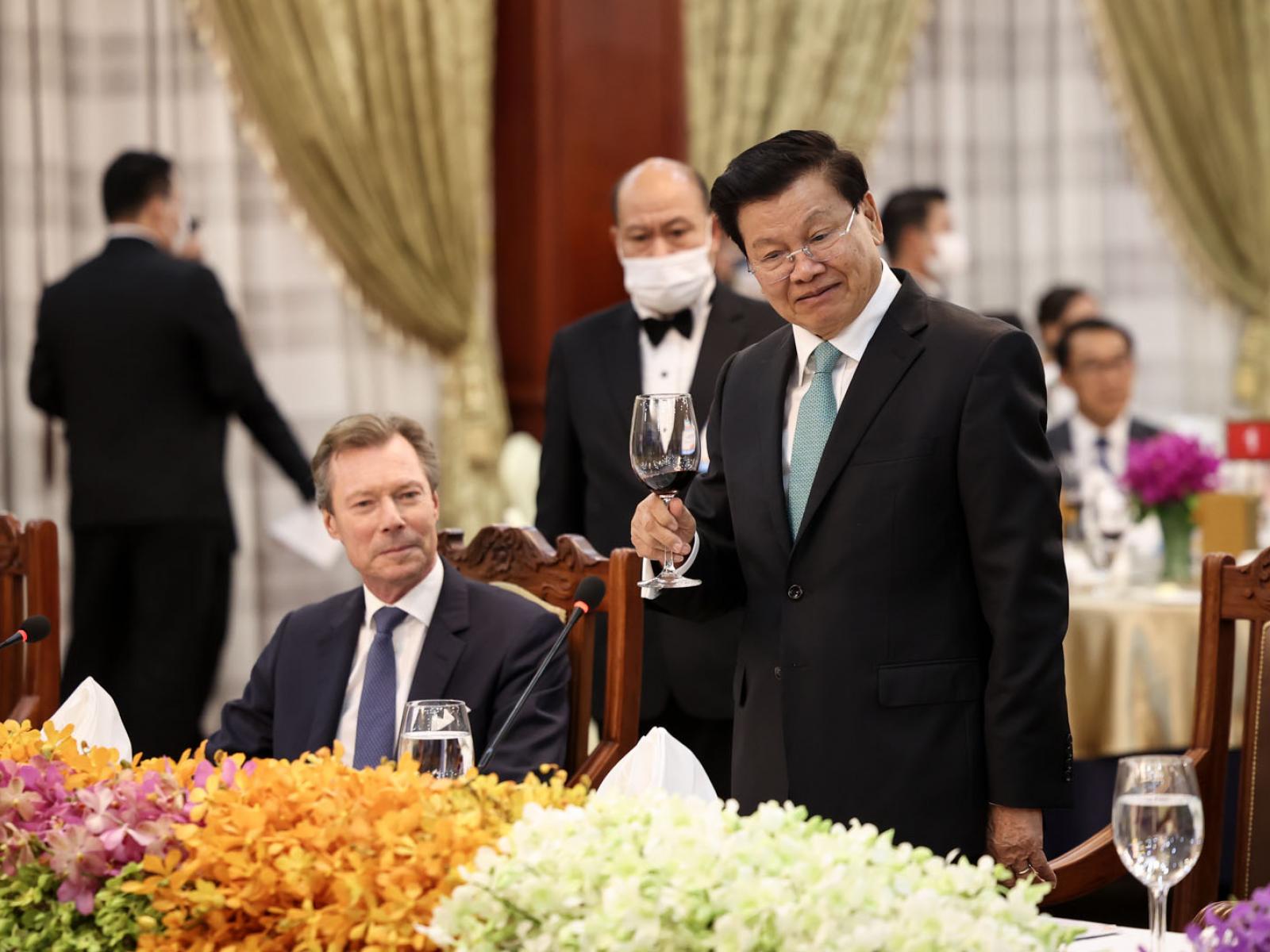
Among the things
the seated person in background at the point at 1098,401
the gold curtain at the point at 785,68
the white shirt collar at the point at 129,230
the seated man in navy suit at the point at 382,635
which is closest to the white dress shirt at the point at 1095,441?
the seated person in background at the point at 1098,401

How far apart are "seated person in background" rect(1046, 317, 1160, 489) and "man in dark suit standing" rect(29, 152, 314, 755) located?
8.35ft

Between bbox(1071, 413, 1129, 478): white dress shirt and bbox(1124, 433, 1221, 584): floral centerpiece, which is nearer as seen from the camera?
bbox(1124, 433, 1221, 584): floral centerpiece

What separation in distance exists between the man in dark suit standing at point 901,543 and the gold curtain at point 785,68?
4.52m

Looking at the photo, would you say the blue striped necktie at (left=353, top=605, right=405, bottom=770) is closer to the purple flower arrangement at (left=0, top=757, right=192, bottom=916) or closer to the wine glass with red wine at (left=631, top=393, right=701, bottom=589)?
the wine glass with red wine at (left=631, top=393, right=701, bottom=589)

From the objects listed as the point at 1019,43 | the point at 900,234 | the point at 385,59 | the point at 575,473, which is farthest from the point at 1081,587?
the point at 1019,43

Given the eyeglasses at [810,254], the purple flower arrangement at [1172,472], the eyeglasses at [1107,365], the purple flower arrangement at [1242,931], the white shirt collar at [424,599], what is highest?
the eyeglasses at [810,254]

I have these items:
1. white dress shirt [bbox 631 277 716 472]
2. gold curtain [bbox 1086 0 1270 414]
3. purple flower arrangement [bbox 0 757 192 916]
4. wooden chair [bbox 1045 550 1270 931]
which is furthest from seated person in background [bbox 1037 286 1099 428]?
purple flower arrangement [bbox 0 757 192 916]

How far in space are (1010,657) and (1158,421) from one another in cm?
529

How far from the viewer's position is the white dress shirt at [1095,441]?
5.81 m

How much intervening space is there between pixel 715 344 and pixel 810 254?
3.79 feet

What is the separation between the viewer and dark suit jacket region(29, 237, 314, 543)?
4863 millimetres

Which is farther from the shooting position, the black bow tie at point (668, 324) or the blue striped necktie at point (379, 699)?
the black bow tie at point (668, 324)

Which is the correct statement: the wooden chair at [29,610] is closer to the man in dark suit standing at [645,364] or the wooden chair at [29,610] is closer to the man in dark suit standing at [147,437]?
the man in dark suit standing at [645,364]

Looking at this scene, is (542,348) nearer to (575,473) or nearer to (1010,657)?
(575,473)
